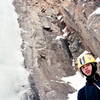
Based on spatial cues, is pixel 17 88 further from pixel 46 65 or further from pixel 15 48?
pixel 15 48

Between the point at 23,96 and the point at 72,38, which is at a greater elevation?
the point at 72,38

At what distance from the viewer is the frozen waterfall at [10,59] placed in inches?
523

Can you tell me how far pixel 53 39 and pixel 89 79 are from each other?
43.7ft

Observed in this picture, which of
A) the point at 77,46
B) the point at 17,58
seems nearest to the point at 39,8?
the point at 77,46

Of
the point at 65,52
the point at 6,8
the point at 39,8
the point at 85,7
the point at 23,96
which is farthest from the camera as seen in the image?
the point at 6,8

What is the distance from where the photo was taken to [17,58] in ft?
54.4

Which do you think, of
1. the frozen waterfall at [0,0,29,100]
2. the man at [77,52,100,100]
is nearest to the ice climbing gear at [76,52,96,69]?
the man at [77,52,100,100]

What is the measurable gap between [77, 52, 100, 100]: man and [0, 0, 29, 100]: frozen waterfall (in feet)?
26.2

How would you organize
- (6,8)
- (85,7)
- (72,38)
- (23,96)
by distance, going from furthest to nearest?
(6,8)
(72,38)
(85,7)
(23,96)

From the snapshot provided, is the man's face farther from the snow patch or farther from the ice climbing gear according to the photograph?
the snow patch

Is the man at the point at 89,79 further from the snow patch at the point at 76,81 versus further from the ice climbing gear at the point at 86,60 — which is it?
the snow patch at the point at 76,81

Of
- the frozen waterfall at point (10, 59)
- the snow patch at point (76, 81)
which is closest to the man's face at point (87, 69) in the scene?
the frozen waterfall at point (10, 59)

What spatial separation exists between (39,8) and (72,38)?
Answer: 3531mm

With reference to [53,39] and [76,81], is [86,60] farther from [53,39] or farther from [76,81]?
[53,39]
